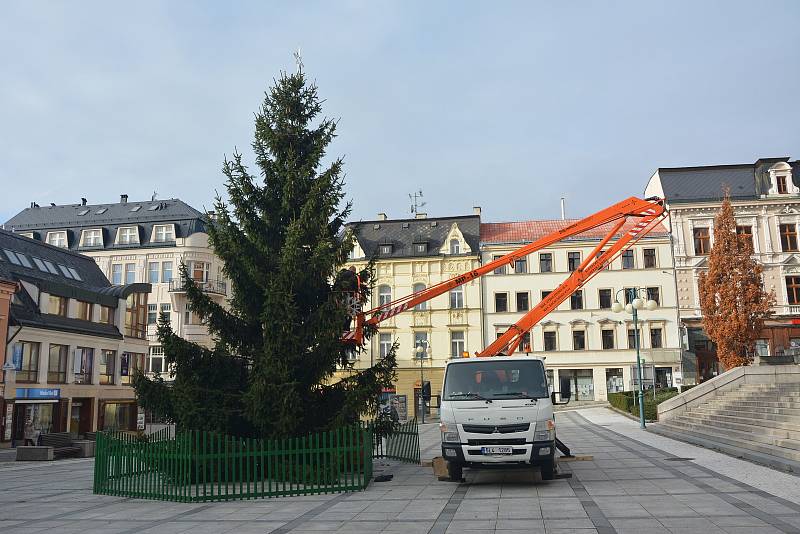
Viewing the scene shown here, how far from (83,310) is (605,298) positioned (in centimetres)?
3608

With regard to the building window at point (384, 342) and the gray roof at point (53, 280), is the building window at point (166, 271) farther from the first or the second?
the building window at point (384, 342)

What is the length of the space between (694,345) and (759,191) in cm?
1211

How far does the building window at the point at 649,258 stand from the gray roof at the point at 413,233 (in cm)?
1272

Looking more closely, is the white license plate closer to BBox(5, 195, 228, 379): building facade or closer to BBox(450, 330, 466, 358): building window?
BBox(450, 330, 466, 358): building window

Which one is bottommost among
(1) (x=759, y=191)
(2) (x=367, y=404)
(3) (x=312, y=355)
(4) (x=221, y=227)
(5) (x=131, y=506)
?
(5) (x=131, y=506)

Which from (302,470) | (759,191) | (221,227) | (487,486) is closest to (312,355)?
(302,470)

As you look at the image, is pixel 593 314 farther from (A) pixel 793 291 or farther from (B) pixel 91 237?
(B) pixel 91 237

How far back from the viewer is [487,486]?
13711mm

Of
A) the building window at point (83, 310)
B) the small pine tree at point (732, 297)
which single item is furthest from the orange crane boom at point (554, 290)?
the building window at point (83, 310)

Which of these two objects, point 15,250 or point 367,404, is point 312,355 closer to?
point 367,404

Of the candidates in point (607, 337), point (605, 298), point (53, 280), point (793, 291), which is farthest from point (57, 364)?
point (793, 291)

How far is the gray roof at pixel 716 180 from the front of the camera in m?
48.0

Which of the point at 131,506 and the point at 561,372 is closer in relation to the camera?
the point at 131,506

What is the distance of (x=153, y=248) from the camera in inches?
2087
